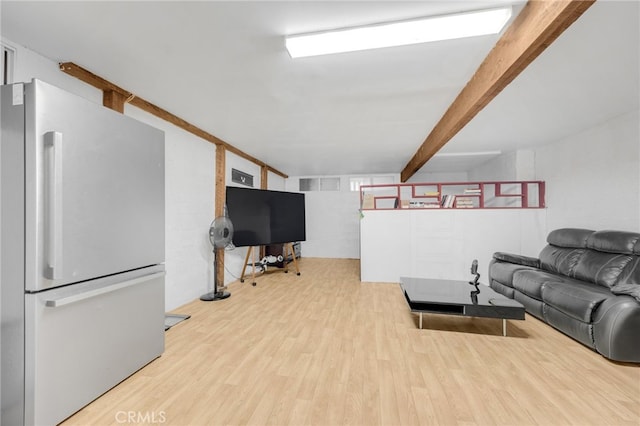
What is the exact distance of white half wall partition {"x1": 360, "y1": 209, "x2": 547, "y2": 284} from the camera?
4.41 metres

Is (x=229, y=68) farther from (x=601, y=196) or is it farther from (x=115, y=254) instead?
(x=601, y=196)

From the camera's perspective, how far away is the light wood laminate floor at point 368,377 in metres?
1.50

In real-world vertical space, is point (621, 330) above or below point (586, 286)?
below

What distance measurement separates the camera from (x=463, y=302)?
2568mm

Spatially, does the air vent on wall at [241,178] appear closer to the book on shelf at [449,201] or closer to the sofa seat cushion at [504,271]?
the book on shelf at [449,201]

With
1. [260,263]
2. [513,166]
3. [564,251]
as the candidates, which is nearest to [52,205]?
[260,263]

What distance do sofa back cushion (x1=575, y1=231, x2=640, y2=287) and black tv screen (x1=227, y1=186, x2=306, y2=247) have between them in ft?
14.3

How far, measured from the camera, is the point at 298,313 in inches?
123

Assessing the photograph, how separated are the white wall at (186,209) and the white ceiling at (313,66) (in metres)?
0.32

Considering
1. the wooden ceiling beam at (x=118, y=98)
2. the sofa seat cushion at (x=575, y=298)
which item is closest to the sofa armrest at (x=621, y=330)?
the sofa seat cushion at (x=575, y=298)

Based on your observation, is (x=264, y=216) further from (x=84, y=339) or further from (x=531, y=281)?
(x=531, y=281)

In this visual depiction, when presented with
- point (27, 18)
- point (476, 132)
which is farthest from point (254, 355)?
point (476, 132)

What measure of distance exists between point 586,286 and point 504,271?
92 centimetres

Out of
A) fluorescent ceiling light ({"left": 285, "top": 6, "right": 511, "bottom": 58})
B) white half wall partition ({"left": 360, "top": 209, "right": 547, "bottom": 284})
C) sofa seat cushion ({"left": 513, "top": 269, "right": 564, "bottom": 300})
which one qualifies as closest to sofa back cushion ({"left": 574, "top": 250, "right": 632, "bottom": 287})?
sofa seat cushion ({"left": 513, "top": 269, "right": 564, "bottom": 300})
